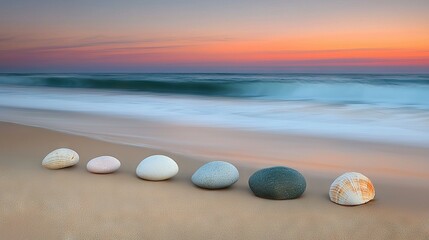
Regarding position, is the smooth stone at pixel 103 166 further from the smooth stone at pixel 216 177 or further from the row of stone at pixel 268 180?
the smooth stone at pixel 216 177

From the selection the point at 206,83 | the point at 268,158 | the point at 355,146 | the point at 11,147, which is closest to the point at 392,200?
the point at 268,158

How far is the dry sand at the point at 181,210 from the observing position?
201cm

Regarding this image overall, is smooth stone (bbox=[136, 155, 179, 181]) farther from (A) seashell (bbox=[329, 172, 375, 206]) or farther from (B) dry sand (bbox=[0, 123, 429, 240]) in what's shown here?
(A) seashell (bbox=[329, 172, 375, 206])

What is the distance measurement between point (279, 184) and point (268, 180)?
0.06 metres

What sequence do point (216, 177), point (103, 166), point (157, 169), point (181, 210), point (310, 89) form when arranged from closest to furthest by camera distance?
point (181, 210) < point (216, 177) < point (157, 169) < point (103, 166) < point (310, 89)

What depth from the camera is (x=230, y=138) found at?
4.49 metres

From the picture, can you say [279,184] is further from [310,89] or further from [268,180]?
[310,89]

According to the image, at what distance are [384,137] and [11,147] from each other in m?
3.62

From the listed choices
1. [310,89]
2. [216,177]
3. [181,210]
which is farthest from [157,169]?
[310,89]

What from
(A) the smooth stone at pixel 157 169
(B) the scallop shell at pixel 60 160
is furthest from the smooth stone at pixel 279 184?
(B) the scallop shell at pixel 60 160

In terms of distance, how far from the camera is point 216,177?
8.45 ft

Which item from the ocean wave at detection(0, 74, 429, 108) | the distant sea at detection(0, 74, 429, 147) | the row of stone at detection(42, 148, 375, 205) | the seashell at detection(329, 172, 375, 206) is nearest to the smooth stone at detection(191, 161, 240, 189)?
the row of stone at detection(42, 148, 375, 205)

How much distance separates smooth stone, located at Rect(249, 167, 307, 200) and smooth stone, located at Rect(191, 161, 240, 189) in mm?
183

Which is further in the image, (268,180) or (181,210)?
(268,180)
